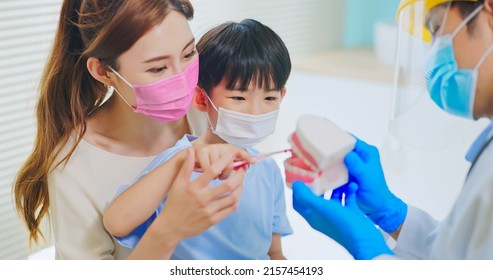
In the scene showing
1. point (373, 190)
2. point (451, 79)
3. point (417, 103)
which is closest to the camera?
point (451, 79)

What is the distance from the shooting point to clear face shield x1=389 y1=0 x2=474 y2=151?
1116 mm

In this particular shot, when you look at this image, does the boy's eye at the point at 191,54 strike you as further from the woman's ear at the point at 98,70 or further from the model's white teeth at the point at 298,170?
the model's white teeth at the point at 298,170

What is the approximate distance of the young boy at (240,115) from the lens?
49.2 inches

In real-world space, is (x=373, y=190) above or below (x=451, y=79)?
below

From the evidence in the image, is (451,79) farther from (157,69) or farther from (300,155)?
(157,69)

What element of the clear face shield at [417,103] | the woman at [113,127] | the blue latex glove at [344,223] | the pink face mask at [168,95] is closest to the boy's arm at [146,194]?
the woman at [113,127]

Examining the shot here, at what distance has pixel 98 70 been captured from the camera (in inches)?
47.7

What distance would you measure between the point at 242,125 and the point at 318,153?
25 centimetres

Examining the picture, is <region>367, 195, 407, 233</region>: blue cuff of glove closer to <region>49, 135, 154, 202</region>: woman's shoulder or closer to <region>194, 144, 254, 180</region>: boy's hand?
<region>194, 144, 254, 180</region>: boy's hand

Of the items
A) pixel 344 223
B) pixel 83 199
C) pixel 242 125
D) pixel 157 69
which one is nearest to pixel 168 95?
pixel 157 69

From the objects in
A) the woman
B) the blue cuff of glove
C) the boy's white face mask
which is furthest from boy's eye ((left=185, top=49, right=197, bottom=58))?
the blue cuff of glove

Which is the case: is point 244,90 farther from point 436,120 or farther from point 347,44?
point 347,44
